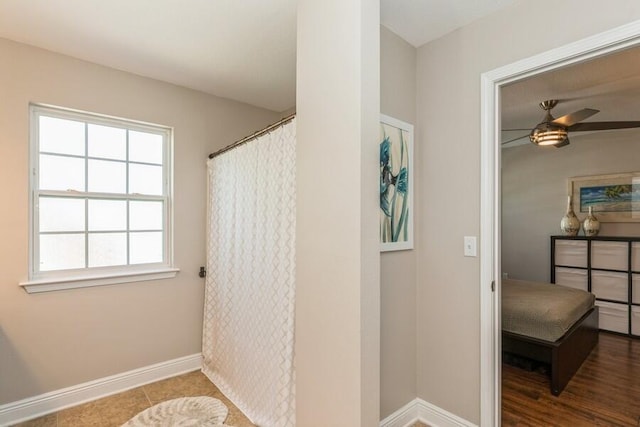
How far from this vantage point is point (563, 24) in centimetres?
151

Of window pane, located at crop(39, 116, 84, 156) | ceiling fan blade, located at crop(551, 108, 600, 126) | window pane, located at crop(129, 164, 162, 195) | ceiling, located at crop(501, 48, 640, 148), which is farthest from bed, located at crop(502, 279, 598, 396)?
window pane, located at crop(39, 116, 84, 156)

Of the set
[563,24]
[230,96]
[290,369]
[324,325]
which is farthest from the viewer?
[230,96]

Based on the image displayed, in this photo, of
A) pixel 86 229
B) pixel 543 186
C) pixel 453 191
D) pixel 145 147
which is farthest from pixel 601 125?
pixel 86 229

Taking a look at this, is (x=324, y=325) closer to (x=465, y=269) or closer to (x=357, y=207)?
(x=357, y=207)

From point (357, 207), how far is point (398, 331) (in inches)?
42.4

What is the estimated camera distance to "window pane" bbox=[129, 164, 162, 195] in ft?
8.45

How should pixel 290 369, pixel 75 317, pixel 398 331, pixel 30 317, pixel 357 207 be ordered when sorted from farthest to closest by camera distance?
pixel 75 317
pixel 30 317
pixel 398 331
pixel 290 369
pixel 357 207

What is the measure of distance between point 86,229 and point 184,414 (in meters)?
1.52

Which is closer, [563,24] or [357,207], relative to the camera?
[357,207]

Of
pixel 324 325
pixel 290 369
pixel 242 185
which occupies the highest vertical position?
pixel 242 185

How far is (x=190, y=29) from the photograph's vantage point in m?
1.93

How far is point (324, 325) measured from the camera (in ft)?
4.59

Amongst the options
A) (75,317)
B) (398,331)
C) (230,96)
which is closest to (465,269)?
(398,331)

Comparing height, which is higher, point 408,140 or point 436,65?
point 436,65
